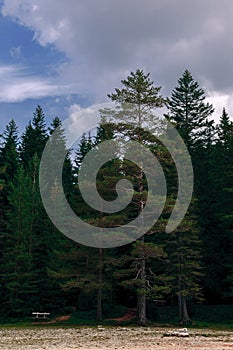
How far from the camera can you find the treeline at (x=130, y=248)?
1159 inches

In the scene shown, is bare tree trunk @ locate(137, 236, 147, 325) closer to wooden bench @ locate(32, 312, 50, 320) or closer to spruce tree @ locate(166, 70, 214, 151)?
wooden bench @ locate(32, 312, 50, 320)

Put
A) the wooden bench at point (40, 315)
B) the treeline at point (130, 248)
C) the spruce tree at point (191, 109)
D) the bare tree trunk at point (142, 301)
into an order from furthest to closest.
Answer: the spruce tree at point (191, 109)
the wooden bench at point (40, 315)
the treeline at point (130, 248)
the bare tree trunk at point (142, 301)

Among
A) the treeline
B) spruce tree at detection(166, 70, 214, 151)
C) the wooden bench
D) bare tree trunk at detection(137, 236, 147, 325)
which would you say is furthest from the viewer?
spruce tree at detection(166, 70, 214, 151)

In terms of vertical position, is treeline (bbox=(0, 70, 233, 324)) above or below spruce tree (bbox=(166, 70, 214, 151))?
below

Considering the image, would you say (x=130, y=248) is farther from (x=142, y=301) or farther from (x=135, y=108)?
(x=135, y=108)

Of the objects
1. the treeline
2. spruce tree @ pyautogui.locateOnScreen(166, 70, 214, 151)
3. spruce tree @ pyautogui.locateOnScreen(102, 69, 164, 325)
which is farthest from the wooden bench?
spruce tree @ pyautogui.locateOnScreen(166, 70, 214, 151)

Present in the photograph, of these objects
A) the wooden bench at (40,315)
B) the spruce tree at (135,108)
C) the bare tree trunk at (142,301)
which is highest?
the spruce tree at (135,108)

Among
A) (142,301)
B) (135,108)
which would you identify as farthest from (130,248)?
(135,108)

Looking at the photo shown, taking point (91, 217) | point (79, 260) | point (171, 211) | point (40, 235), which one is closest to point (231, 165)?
point (171, 211)

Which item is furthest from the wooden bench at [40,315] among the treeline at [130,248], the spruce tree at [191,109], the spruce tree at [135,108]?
the spruce tree at [191,109]

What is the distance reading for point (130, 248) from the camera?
116 feet

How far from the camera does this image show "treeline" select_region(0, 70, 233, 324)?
29.4 meters

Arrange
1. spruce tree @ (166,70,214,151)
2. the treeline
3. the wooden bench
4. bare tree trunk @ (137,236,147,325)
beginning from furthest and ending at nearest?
spruce tree @ (166,70,214,151) < the wooden bench < the treeline < bare tree trunk @ (137,236,147,325)

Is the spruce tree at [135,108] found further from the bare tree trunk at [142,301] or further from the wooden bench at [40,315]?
the wooden bench at [40,315]
